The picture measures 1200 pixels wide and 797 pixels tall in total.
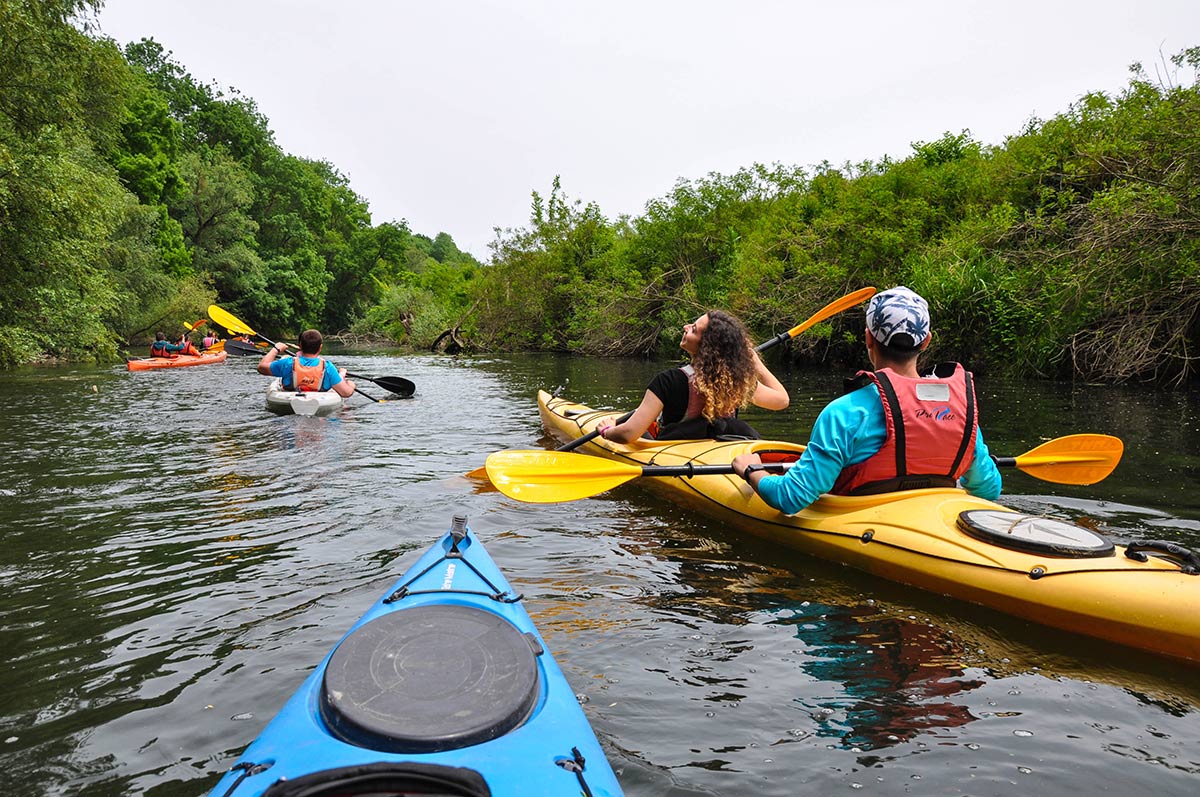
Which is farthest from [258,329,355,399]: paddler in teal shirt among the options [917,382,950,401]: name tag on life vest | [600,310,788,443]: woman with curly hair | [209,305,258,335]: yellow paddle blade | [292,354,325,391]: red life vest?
[917,382,950,401]: name tag on life vest

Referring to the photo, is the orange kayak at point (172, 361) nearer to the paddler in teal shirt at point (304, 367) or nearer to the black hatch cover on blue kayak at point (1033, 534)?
the paddler in teal shirt at point (304, 367)

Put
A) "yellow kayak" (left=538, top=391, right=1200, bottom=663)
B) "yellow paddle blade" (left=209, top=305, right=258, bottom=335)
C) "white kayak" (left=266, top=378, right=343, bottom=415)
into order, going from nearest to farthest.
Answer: "yellow kayak" (left=538, top=391, right=1200, bottom=663), "white kayak" (left=266, top=378, right=343, bottom=415), "yellow paddle blade" (left=209, top=305, right=258, bottom=335)

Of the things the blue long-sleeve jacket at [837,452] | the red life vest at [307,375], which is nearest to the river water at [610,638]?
the blue long-sleeve jacket at [837,452]

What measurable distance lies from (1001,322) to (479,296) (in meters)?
21.0

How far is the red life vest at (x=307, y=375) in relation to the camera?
8406mm

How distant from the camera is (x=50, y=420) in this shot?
7.99m

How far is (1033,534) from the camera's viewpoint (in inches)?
110

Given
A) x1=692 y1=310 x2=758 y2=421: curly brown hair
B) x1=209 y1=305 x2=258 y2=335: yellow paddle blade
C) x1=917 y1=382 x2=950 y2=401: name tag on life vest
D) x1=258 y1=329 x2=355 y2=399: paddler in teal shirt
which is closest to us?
x1=917 y1=382 x2=950 y2=401: name tag on life vest

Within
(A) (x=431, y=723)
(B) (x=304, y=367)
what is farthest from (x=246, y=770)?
(B) (x=304, y=367)

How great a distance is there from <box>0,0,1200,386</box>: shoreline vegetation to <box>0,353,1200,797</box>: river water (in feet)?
16.1

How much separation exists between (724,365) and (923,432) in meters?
1.39

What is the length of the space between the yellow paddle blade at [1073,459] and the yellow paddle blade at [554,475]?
2.36m

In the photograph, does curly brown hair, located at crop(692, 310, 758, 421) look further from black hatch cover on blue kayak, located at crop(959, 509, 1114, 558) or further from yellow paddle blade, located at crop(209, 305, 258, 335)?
yellow paddle blade, located at crop(209, 305, 258, 335)

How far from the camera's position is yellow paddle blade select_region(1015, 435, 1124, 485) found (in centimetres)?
400
